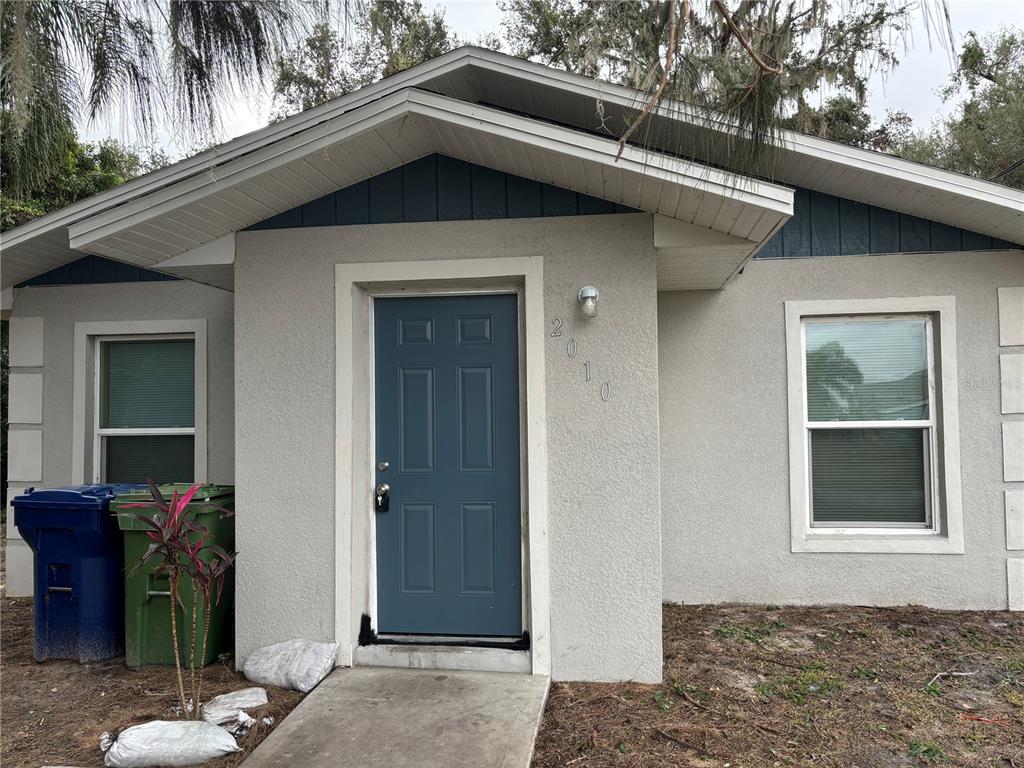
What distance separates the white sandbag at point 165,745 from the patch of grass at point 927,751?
10.3ft

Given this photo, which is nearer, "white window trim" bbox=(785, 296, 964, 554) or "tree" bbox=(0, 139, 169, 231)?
"white window trim" bbox=(785, 296, 964, 554)

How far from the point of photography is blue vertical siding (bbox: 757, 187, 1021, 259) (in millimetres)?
5461

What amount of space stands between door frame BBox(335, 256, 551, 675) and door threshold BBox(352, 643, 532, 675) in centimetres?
3

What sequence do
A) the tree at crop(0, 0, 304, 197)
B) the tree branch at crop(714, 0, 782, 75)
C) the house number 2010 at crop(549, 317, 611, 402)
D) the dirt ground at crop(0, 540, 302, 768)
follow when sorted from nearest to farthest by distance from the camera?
the tree branch at crop(714, 0, 782, 75) → the tree at crop(0, 0, 304, 197) → the dirt ground at crop(0, 540, 302, 768) → the house number 2010 at crop(549, 317, 611, 402)

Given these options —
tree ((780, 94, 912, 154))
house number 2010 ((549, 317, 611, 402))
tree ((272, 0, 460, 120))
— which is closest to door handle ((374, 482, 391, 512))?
house number 2010 ((549, 317, 611, 402))

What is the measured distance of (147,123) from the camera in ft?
9.74

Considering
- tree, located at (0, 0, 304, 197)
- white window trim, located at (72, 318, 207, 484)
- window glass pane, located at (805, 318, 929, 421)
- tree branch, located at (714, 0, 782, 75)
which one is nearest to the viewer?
tree branch, located at (714, 0, 782, 75)

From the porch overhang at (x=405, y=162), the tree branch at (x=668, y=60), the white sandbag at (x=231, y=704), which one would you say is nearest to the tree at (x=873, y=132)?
the porch overhang at (x=405, y=162)

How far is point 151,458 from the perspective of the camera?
6109 mm

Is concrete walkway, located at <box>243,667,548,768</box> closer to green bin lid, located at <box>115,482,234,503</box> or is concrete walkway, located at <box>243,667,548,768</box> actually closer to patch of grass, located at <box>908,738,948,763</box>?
green bin lid, located at <box>115,482,234,503</box>

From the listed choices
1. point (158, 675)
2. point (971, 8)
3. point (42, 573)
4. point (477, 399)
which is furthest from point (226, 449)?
point (971, 8)

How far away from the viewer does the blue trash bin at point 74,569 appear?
441 centimetres

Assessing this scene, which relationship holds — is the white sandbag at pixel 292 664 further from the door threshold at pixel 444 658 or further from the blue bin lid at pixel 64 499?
the blue bin lid at pixel 64 499

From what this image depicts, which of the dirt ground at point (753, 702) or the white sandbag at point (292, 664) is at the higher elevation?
the white sandbag at point (292, 664)
